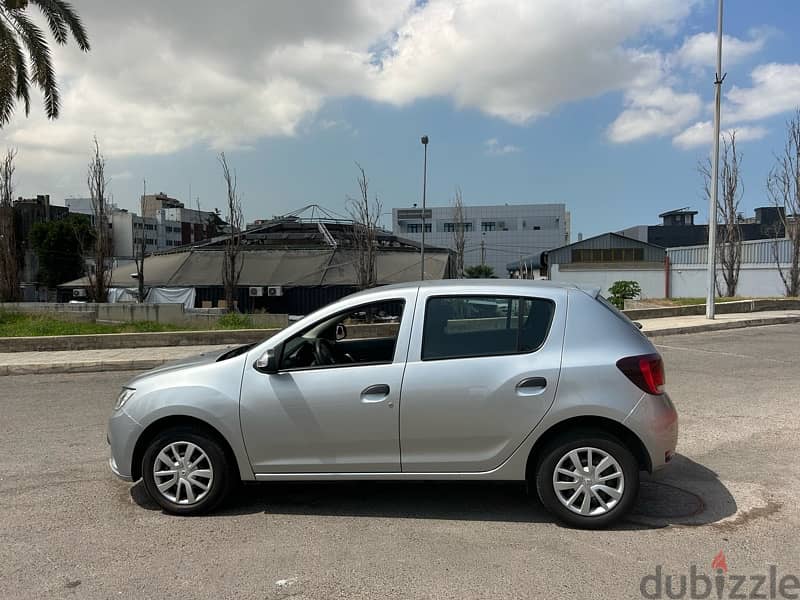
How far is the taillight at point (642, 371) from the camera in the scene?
13.4 ft

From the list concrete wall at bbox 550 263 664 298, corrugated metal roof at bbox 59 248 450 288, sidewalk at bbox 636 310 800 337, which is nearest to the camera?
sidewalk at bbox 636 310 800 337

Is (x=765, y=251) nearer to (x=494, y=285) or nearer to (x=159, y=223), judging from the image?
(x=494, y=285)

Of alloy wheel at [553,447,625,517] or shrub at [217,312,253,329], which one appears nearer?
alloy wheel at [553,447,625,517]

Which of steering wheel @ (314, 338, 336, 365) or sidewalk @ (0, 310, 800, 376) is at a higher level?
steering wheel @ (314, 338, 336, 365)

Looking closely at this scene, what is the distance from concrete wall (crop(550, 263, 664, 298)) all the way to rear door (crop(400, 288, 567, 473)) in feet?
107

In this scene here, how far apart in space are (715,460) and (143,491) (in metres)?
5.09

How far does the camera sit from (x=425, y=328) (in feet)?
14.1

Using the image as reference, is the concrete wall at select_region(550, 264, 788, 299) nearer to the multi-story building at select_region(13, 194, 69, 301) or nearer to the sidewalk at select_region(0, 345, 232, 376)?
the sidewalk at select_region(0, 345, 232, 376)

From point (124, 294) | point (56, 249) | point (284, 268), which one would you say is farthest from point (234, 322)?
point (56, 249)

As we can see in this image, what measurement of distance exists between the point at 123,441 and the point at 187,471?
542 mm

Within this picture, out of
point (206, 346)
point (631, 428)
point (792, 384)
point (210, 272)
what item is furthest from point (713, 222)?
point (210, 272)

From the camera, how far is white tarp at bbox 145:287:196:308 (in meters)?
30.9

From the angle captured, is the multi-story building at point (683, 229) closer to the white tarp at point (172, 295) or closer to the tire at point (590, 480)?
the white tarp at point (172, 295)

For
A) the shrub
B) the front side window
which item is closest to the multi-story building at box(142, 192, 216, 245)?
the shrub
